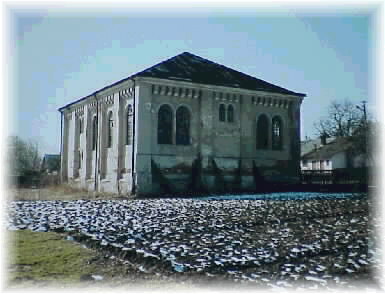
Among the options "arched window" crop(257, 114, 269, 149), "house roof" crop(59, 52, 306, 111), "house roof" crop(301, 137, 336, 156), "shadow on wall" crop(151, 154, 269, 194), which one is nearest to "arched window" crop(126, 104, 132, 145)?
"house roof" crop(59, 52, 306, 111)

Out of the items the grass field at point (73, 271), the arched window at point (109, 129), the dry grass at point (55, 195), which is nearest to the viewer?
the grass field at point (73, 271)

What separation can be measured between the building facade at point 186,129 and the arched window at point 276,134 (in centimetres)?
7

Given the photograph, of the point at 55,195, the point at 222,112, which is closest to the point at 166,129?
the point at 222,112

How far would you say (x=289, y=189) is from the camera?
27000mm

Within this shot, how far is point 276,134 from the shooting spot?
28453 mm

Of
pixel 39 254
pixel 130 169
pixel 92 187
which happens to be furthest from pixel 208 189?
pixel 39 254

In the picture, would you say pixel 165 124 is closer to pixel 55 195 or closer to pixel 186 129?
pixel 186 129

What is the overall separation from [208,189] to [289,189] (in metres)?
6.13

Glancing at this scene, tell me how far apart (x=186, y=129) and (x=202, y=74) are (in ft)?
12.9

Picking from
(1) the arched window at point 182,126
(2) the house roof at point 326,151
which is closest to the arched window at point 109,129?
(1) the arched window at point 182,126

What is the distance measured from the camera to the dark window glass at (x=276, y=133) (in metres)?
28.2

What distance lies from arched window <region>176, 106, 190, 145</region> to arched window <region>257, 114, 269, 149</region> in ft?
18.4

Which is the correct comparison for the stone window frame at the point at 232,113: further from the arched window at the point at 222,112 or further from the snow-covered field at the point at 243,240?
the snow-covered field at the point at 243,240

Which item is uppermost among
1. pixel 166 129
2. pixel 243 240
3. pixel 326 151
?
pixel 166 129
